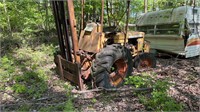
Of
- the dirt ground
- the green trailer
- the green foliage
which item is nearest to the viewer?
the green foliage

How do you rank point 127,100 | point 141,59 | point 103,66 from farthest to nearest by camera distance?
point 141,59 < point 103,66 < point 127,100

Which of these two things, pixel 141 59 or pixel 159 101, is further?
pixel 141 59

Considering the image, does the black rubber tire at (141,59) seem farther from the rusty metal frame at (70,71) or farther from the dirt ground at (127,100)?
the rusty metal frame at (70,71)

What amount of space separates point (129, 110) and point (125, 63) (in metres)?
1.53

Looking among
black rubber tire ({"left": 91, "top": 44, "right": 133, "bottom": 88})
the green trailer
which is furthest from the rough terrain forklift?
the green trailer

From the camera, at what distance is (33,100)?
3.26 m

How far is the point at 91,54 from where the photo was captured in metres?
4.02

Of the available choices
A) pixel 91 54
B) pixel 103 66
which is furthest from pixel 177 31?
pixel 103 66

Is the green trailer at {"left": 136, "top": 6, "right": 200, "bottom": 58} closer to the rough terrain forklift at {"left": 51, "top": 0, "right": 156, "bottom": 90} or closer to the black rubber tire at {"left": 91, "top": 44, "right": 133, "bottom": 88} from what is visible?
the rough terrain forklift at {"left": 51, "top": 0, "right": 156, "bottom": 90}

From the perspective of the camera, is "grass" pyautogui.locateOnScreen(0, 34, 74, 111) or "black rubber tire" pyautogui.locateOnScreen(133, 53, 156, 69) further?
"black rubber tire" pyautogui.locateOnScreen(133, 53, 156, 69)

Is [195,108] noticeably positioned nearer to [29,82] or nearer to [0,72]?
[29,82]

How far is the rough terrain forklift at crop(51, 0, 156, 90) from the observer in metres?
3.57

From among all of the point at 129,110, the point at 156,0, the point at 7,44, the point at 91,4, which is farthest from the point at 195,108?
the point at 156,0

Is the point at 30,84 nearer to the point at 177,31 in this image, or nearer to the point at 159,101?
the point at 159,101
